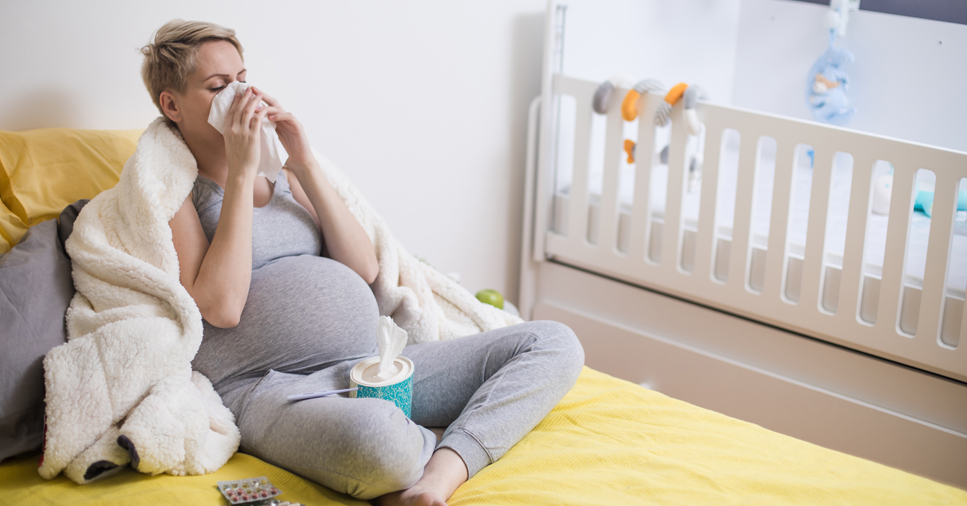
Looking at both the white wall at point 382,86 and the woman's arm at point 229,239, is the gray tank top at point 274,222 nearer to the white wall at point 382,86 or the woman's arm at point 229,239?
the woman's arm at point 229,239

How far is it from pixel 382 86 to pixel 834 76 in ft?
5.02

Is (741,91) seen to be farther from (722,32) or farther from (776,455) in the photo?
(776,455)

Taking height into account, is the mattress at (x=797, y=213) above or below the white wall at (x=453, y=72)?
below

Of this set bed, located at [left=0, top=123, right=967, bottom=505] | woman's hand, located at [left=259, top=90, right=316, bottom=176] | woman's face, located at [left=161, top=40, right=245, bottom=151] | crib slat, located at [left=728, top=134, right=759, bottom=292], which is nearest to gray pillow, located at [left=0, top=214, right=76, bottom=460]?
bed, located at [left=0, top=123, right=967, bottom=505]

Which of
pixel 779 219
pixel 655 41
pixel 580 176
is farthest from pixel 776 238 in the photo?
pixel 655 41

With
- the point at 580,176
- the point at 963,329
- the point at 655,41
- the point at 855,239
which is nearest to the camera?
the point at 963,329

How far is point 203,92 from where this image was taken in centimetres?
124

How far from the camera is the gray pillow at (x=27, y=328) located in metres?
1.04

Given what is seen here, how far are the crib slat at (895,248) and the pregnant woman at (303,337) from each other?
83 centimetres

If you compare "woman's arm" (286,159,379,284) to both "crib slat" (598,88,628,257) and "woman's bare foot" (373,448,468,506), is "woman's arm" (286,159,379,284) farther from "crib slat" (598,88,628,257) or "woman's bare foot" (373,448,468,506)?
"crib slat" (598,88,628,257)

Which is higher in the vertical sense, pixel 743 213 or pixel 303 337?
pixel 743 213

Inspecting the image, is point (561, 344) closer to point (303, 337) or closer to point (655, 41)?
point (303, 337)

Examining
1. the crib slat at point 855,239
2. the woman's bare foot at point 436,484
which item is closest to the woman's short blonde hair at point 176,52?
the woman's bare foot at point 436,484

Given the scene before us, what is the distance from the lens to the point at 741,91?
2850 millimetres
